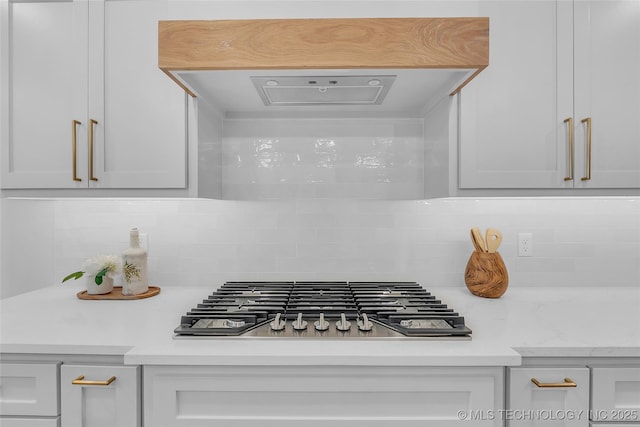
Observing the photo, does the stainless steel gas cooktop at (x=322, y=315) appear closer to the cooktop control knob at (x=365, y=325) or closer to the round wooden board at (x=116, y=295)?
the cooktop control knob at (x=365, y=325)

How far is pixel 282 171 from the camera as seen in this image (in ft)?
5.63

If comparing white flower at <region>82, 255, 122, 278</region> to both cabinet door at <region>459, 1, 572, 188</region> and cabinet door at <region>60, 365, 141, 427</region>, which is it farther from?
cabinet door at <region>459, 1, 572, 188</region>

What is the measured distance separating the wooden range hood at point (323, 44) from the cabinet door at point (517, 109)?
0.30m

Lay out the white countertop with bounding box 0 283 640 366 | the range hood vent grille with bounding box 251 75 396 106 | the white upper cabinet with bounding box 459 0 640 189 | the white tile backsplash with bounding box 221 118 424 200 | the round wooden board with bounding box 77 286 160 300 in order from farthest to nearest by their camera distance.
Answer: the white tile backsplash with bounding box 221 118 424 200 → the round wooden board with bounding box 77 286 160 300 → the white upper cabinet with bounding box 459 0 640 189 → the range hood vent grille with bounding box 251 75 396 106 → the white countertop with bounding box 0 283 640 366

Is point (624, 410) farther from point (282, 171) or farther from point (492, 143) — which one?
point (282, 171)

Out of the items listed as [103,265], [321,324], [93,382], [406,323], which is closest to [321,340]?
[321,324]

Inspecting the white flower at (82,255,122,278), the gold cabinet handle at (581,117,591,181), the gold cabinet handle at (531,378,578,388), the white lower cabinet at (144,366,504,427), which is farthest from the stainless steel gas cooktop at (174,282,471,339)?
the gold cabinet handle at (581,117,591,181)

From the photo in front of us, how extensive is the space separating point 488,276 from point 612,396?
0.58 m

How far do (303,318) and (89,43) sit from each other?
1312 mm

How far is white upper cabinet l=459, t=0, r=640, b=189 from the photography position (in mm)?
1328

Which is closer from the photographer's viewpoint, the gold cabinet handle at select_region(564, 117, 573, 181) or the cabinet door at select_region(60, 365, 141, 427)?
the cabinet door at select_region(60, 365, 141, 427)

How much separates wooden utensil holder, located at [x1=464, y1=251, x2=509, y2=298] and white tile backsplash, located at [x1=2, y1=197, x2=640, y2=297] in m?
0.15

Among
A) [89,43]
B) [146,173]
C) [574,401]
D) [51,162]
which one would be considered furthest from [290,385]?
[89,43]

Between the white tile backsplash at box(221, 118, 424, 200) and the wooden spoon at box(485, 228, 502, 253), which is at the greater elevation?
the white tile backsplash at box(221, 118, 424, 200)
